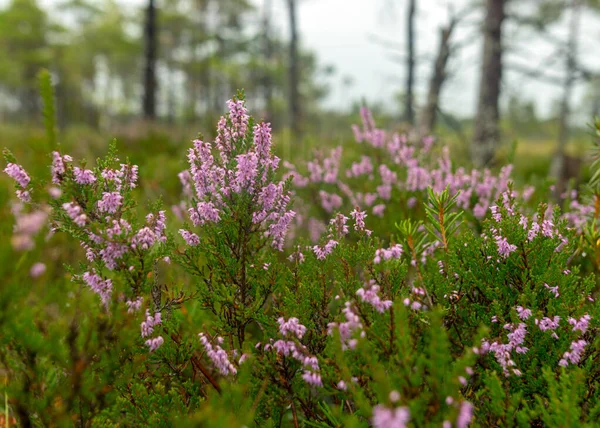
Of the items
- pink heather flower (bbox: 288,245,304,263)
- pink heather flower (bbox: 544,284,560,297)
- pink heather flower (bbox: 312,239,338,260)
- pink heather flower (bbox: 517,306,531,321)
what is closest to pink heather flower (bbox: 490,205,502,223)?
pink heather flower (bbox: 544,284,560,297)

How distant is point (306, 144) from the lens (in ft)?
17.3

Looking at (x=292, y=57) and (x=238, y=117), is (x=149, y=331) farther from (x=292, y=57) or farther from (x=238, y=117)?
(x=292, y=57)

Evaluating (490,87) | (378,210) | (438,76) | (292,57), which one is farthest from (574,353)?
(292,57)

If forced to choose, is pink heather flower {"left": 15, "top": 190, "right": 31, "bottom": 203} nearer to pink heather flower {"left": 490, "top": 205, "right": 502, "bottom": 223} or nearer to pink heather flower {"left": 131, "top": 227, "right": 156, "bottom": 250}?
pink heather flower {"left": 131, "top": 227, "right": 156, "bottom": 250}

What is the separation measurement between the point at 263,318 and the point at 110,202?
702 mm

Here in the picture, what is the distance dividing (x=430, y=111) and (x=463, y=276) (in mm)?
8444

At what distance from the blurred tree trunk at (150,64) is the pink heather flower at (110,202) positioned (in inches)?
588

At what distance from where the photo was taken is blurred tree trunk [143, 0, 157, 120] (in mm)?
14445

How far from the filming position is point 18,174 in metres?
1.49

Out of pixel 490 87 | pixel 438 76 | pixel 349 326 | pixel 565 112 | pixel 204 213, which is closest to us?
pixel 349 326

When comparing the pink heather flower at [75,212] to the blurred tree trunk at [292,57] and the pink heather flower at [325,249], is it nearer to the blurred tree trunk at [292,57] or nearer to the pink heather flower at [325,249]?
the pink heather flower at [325,249]

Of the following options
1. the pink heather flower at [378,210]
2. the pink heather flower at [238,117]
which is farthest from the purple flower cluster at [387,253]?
the pink heather flower at [378,210]

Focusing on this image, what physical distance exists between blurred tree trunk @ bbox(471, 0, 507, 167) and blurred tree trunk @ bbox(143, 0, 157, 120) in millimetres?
11088

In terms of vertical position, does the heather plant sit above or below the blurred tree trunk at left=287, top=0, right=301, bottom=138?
below
